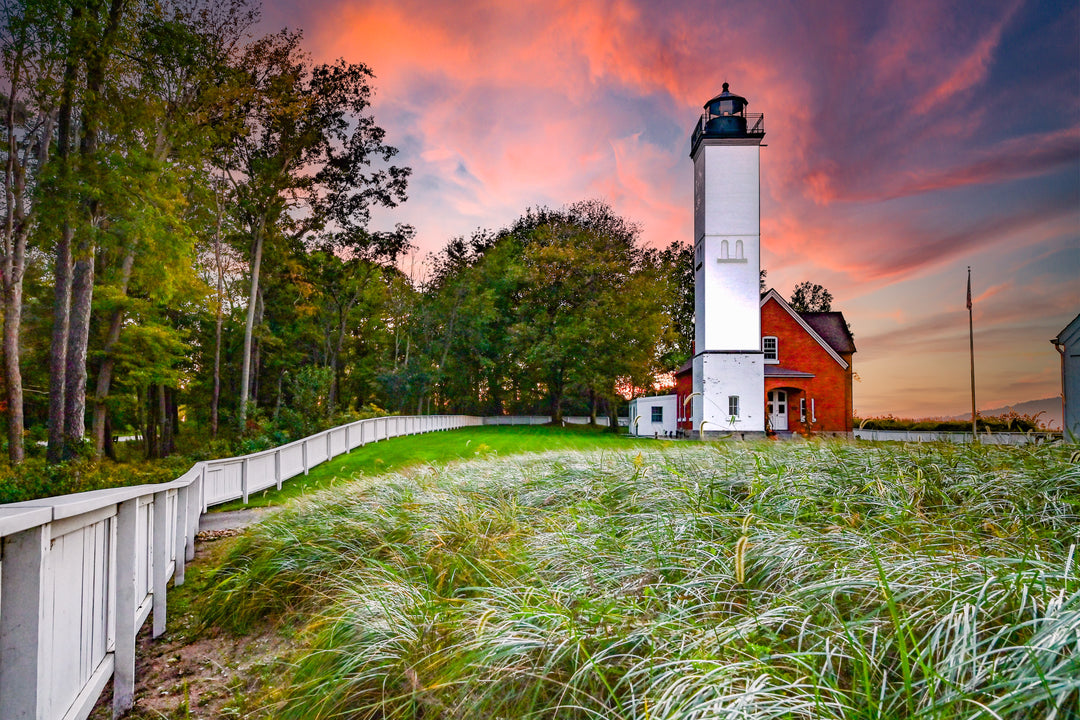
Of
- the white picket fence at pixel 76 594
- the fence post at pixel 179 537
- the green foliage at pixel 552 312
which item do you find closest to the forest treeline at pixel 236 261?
the green foliage at pixel 552 312

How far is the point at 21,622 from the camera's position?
159 centimetres

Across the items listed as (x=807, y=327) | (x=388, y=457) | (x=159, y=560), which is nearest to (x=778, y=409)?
(x=807, y=327)

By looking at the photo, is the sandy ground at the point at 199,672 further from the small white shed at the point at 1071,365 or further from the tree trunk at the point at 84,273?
the small white shed at the point at 1071,365

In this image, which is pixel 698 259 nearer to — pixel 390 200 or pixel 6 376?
pixel 390 200

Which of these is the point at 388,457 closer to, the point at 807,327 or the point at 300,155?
the point at 300,155

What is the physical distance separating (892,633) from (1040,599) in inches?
20.3

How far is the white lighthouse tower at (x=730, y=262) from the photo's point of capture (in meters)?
20.5

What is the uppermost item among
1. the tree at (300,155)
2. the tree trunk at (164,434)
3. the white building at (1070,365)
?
the tree at (300,155)

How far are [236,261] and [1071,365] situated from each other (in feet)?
98.4

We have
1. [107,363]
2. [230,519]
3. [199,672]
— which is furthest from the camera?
[107,363]

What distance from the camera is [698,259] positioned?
21.6 metres

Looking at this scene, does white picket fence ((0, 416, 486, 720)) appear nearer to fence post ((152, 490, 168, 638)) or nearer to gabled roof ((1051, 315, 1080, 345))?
fence post ((152, 490, 168, 638))

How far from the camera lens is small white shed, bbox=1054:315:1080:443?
11328 millimetres

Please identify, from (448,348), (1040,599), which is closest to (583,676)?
(1040,599)
